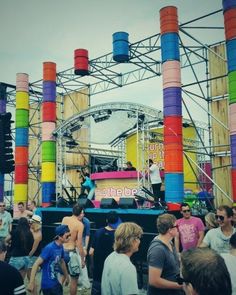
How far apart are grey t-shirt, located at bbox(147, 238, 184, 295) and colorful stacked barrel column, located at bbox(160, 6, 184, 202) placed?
26.5 feet

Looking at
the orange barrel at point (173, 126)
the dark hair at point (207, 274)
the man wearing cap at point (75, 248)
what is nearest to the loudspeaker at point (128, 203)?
the orange barrel at point (173, 126)

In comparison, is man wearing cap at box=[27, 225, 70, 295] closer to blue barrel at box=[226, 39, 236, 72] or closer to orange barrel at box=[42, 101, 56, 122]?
blue barrel at box=[226, 39, 236, 72]

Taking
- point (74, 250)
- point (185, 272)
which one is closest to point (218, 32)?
point (74, 250)

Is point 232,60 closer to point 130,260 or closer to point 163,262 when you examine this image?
point 130,260

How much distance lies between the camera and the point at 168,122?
11969 mm

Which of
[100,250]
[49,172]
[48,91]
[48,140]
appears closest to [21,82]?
[48,91]

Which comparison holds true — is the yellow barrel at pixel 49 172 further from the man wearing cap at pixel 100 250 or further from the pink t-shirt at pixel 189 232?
the man wearing cap at pixel 100 250

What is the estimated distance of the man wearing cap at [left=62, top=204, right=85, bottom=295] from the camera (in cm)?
585

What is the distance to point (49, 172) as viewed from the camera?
61.0 feet

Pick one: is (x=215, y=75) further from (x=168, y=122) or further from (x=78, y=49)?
(x=78, y=49)

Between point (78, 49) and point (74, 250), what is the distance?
15.1 metres

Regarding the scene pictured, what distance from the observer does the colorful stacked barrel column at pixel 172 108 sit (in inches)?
458

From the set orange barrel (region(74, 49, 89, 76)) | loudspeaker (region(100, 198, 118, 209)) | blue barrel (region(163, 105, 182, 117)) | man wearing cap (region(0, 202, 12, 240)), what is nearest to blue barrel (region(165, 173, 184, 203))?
loudspeaker (region(100, 198, 118, 209))

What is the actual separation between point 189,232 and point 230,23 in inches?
309
